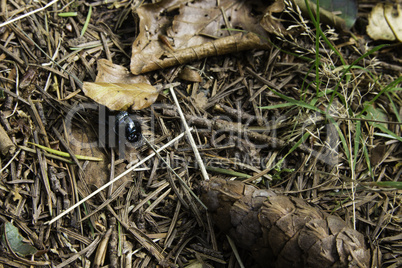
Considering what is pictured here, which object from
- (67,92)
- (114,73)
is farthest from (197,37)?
(67,92)

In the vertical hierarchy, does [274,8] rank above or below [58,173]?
above

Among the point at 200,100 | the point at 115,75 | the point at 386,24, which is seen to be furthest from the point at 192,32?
the point at 386,24

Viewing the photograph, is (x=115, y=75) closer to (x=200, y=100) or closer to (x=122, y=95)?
(x=122, y=95)

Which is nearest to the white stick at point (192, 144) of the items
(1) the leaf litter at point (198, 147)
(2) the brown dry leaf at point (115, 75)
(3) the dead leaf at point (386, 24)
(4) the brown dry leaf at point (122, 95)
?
(1) the leaf litter at point (198, 147)

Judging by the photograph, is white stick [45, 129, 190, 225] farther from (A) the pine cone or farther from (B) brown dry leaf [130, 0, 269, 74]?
(B) brown dry leaf [130, 0, 269, 74]

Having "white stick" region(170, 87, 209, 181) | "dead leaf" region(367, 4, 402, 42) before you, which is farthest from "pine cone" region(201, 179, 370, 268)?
"dead leaf" region(367, 4, 402, 42)

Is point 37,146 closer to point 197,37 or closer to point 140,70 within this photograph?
point 140,70
